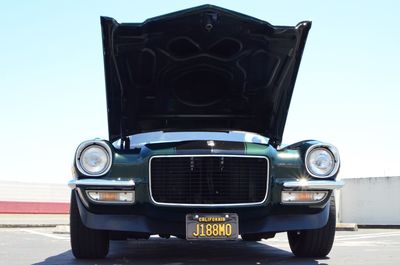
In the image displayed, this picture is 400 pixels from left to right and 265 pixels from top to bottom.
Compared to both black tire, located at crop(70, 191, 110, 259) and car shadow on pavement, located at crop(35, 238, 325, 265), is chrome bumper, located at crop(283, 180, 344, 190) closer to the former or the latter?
car shadow on pavement, located at crop(35, 238, 325, 265)

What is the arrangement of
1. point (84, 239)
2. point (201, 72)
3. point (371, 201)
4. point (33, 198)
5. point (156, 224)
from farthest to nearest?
1. point (33, 198)
2. point (371, 201)
3. point (201, 72)
4. point (84, 239)
5. point (156, 224)

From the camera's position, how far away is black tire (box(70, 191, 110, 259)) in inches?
187

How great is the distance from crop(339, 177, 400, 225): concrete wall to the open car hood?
48.1 ft

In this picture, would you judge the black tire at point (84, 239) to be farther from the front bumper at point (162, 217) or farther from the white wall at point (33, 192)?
the white wall at point (33, 192)

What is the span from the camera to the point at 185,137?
5.11m

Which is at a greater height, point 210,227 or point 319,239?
point 210,227

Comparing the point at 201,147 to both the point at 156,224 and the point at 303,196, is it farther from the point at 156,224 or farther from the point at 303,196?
the point at 303,196

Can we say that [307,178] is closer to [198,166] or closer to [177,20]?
[198,166]

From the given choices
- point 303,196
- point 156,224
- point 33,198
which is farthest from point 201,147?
point 33,198

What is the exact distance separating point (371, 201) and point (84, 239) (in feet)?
55.1

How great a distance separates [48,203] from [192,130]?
2317 centimetres

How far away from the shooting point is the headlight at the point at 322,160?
4.63m

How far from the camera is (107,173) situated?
4.48 meters

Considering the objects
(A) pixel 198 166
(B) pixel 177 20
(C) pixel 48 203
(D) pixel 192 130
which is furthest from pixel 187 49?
(C) pixel 48 203
